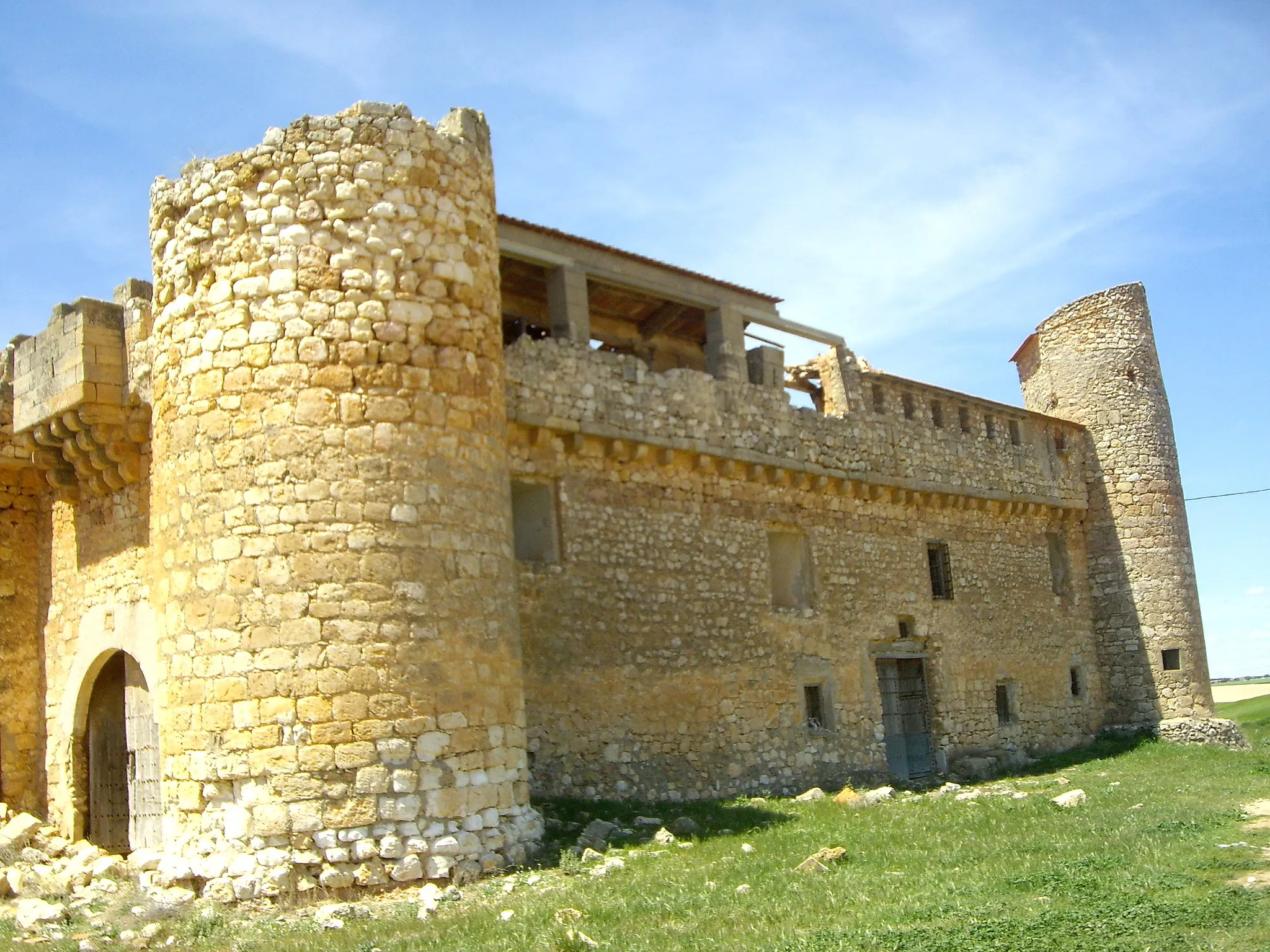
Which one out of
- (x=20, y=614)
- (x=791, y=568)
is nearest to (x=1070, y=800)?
(x=791, y=568)

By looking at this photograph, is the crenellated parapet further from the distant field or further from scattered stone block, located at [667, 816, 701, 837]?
the distant field

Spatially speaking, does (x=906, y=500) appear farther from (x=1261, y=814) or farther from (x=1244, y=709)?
(x=1244, y=709)

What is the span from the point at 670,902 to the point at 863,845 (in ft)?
8.49

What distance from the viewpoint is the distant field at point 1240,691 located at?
146ft

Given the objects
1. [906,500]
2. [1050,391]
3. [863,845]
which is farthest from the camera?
[1050,391]

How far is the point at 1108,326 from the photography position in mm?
22500

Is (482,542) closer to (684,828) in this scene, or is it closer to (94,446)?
(684,828)

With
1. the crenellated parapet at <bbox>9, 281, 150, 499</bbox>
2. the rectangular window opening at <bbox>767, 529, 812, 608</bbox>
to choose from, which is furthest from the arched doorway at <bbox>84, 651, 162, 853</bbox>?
the rectangular window opening at <bbox>767, 529, 812, 608</bbox>

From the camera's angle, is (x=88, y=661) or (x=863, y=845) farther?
(x=88, y=661)

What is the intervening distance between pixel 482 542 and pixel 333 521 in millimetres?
1248

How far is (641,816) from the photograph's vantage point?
1168 centimetres

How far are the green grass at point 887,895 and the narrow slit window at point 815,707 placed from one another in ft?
13.3

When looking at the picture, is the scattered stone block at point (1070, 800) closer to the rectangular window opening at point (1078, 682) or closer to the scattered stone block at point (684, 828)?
the scattered stone block at point (684, 828)

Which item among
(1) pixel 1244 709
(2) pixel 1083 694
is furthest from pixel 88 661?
(1) pixel 1244 709
